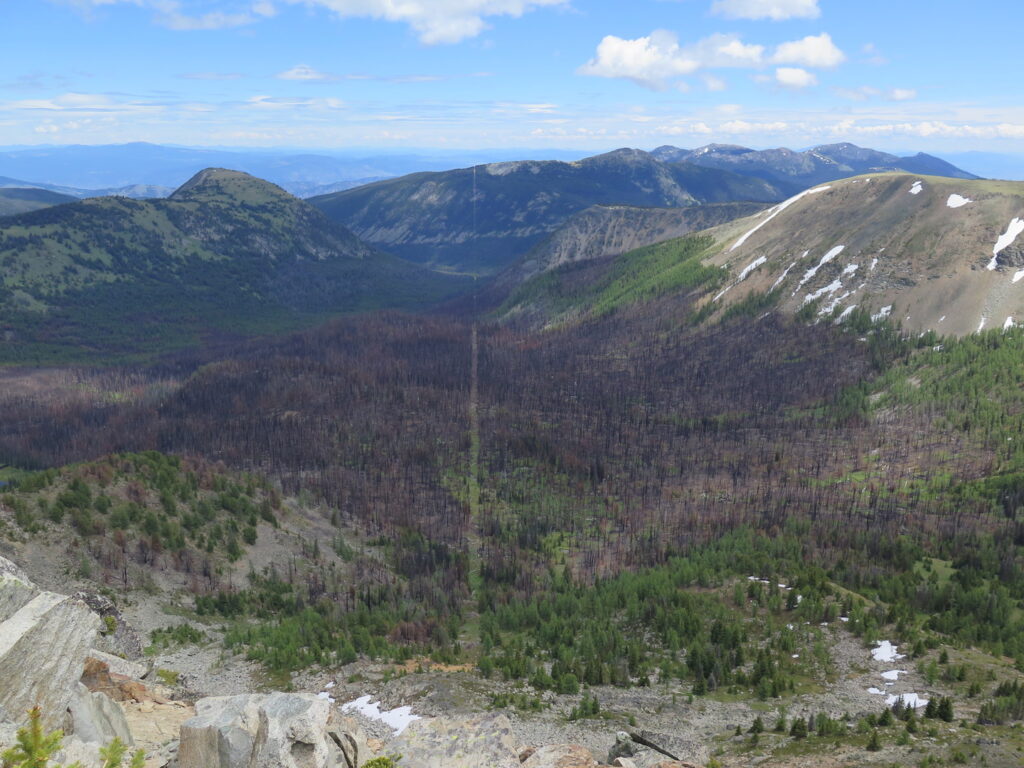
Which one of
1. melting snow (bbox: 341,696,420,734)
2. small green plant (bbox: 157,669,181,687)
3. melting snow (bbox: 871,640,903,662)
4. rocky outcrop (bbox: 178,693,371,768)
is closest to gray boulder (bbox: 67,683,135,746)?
rocky outcrop (bbox: 178,693,371,768)

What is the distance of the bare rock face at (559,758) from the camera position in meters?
40.1

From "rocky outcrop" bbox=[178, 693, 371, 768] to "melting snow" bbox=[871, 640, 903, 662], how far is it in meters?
58.2

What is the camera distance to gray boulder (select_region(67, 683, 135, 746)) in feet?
105

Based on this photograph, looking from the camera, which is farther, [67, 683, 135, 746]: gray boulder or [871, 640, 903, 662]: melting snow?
[871, 640, 903, 662]: melting snow

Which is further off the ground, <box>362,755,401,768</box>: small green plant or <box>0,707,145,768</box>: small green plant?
<box>0,707,145,768</box>: small green plant

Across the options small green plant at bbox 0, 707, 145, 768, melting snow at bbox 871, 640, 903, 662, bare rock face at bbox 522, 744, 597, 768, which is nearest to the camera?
small green plant at bbox 0, 707, 145, 768

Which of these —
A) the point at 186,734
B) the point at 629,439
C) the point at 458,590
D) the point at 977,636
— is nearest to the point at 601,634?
the point at 458,590

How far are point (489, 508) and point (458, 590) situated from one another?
39.6m

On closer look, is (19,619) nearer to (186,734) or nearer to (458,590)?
(186,734)

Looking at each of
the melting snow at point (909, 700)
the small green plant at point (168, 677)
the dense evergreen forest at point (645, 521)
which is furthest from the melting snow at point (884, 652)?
the small green plant at point (168, 677)

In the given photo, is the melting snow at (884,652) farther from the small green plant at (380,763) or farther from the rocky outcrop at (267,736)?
the small green plant at (380,763)

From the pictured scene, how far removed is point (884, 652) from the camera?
7469cm

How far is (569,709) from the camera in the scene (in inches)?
2479

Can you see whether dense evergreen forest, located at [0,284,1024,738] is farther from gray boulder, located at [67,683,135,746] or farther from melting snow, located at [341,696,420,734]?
gray boulder, located at [67,683,135,746]
